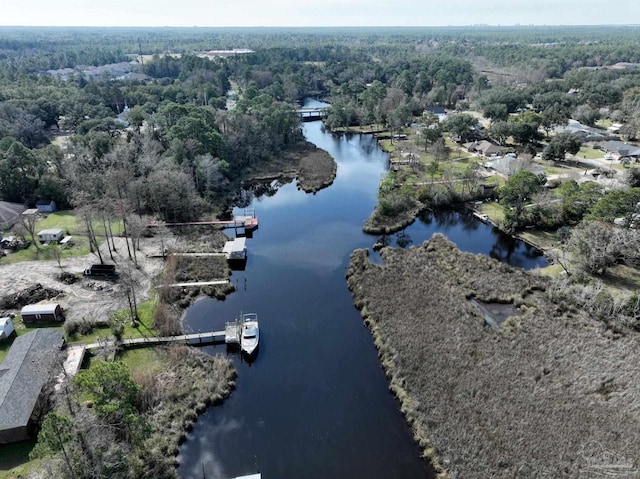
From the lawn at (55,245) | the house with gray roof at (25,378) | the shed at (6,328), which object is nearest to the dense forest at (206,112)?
the lawn at (55,245)

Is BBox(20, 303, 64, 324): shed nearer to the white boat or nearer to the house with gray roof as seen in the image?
the house with gray roof

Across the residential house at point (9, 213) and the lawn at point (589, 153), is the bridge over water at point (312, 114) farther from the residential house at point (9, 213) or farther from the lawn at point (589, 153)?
the residential house at point (9, 213)

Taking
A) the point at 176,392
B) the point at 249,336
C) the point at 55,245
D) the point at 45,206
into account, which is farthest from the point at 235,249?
the point at 45,206

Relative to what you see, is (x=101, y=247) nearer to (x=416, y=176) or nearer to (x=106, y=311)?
(x=106, y=311)

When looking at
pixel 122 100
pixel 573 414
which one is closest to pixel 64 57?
pixel 122 100

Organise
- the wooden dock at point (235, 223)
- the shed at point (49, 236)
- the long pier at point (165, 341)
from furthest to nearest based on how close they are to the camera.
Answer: the wooden dock at point (235, 223)
the shed at point (49, 236)
the long pier at point (165, 341)

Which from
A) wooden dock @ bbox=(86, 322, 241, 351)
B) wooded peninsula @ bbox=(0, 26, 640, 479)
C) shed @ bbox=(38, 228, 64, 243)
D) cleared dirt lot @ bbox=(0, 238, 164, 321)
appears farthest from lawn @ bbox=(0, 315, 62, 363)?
shed @ bbox=(38, 228, 64, 243)

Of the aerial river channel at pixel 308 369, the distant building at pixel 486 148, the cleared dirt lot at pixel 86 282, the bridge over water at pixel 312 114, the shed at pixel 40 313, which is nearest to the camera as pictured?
the aerial river channel at pixel 308 369

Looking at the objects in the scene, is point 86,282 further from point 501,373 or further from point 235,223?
point 501,373
